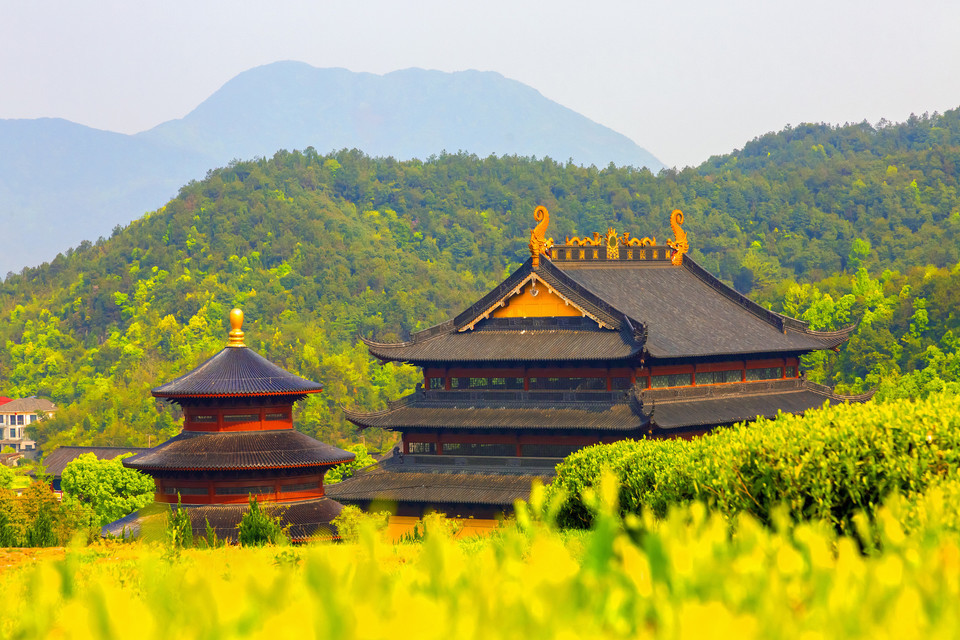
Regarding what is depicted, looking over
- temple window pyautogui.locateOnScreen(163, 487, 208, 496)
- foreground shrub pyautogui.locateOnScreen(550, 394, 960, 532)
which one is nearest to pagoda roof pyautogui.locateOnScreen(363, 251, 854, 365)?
temple window pyautogui.locateOnScreen(163, 487, 208, 496)

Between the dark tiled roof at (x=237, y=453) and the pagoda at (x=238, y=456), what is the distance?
0.03 metres

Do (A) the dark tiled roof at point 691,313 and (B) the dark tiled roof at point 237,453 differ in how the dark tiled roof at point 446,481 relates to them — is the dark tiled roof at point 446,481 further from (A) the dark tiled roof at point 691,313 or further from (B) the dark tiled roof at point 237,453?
(A) the dark tiled roof at point 691,313

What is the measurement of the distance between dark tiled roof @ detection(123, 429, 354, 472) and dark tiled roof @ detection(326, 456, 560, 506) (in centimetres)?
172

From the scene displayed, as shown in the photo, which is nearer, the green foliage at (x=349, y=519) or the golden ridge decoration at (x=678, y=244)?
the green foliage at (x=349, y=519)

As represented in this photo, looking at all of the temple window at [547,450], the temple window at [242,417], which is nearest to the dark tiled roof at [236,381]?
the temple window at [242,417]

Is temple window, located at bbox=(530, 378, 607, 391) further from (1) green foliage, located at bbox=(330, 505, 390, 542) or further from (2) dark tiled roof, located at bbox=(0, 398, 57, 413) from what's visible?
(2) dark tiled roof, located at bbox=(0, 398, 57, 413)

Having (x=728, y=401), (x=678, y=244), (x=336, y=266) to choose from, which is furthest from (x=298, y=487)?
(x=336, y=266)

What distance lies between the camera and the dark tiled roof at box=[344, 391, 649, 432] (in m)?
39.6

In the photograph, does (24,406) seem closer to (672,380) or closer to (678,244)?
(678,244)

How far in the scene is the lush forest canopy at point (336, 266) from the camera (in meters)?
125

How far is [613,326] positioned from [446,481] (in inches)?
285

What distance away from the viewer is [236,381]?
1587 inches

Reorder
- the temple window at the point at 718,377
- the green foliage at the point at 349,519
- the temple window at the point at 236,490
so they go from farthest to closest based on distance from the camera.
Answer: the temple window at the point at 718,377, the temple window at the point at 236,490, the green foliage at the point at 349,519

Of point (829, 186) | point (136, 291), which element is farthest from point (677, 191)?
point (136, 291)
